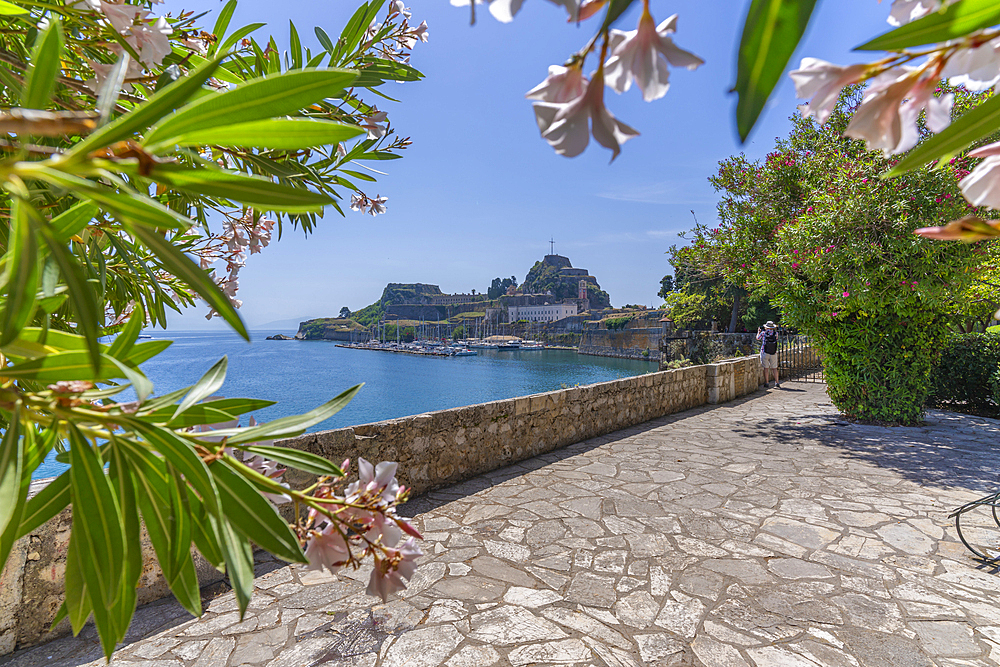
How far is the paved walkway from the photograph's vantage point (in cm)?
215

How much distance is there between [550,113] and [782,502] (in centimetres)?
435

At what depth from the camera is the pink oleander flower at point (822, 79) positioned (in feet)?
1.61

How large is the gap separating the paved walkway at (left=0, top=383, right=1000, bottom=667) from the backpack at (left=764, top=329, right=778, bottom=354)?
5.51 meters

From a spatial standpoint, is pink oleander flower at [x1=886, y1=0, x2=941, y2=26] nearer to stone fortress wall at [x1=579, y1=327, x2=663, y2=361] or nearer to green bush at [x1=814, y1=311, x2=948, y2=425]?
green bush at [x1=814, y1=311, x2=948, y2=425]

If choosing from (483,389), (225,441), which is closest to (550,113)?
(225,441)

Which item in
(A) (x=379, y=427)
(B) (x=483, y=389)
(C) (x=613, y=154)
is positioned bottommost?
(B) (x=483, y=389)

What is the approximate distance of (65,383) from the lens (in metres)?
0.62

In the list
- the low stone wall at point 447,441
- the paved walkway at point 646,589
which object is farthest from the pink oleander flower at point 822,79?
the low stone wall at point 447,441

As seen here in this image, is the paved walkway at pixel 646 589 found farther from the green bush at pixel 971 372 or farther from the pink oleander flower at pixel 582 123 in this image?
the green bush at pixel 971 372

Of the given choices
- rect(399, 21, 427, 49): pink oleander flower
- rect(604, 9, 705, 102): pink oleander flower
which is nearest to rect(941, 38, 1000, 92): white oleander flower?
rect(604, 9, 705, 102): pink oleander flower

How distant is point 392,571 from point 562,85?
68 centimetres

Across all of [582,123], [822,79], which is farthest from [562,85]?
[822,79]

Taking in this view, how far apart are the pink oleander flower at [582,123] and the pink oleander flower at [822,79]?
227 mm

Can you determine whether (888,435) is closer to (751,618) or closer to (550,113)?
(751,618)
